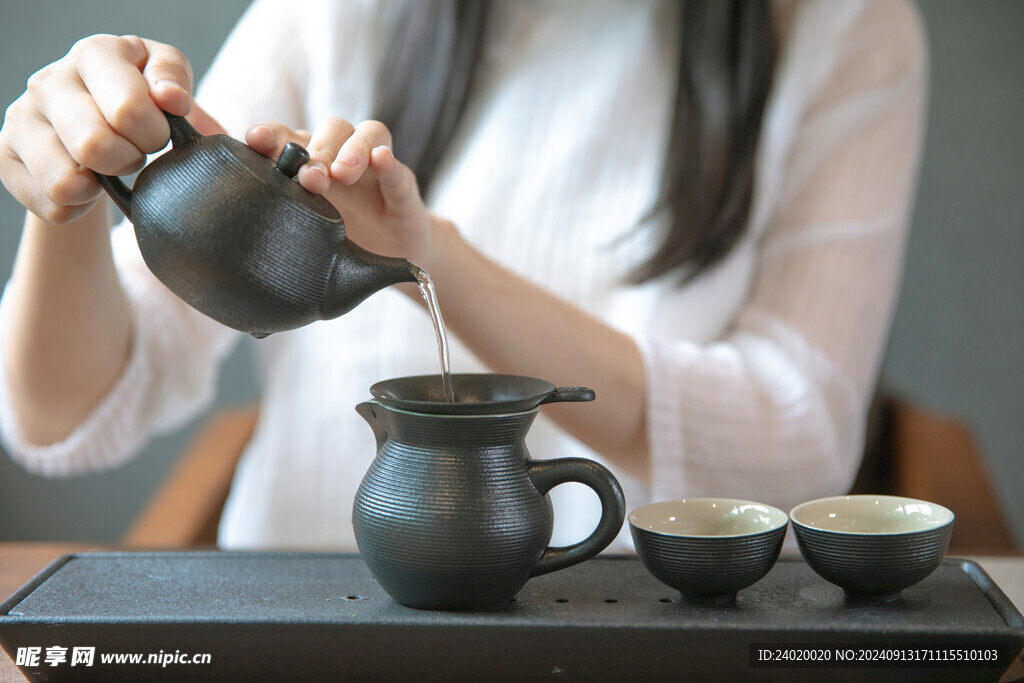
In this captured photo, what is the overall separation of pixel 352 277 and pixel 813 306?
2.09ft

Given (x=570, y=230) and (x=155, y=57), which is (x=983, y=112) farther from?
(x=155, y=57)

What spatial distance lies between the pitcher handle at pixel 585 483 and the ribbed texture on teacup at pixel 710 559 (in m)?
0.02

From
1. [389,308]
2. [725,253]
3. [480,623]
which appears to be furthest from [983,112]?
[480,623]

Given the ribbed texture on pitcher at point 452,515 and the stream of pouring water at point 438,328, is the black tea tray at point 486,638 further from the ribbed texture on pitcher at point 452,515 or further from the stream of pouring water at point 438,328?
the stream of pouring water at point 438,328

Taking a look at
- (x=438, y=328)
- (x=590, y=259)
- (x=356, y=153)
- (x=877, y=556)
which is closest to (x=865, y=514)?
Result: (x=877, y=556)

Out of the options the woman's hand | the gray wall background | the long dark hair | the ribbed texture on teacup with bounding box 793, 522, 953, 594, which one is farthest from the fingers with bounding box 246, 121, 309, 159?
the gray wall background

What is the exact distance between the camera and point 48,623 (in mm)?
531

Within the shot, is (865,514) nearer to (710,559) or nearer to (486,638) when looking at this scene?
(710,559)

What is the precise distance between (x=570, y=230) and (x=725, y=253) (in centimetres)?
19

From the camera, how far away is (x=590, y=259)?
1.10 meters

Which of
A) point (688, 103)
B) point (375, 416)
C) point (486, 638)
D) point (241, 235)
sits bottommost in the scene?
point (486, 638)

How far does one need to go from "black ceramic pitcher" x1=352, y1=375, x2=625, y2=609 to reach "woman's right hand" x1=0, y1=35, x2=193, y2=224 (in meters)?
0.21

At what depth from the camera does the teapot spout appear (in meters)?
0.53

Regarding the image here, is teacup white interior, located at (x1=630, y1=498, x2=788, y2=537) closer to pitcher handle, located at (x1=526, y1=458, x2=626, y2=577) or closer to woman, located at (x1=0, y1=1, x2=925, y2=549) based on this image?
pitcher handle, located at (x1=526, y1=458, x2=626, y2=577)
